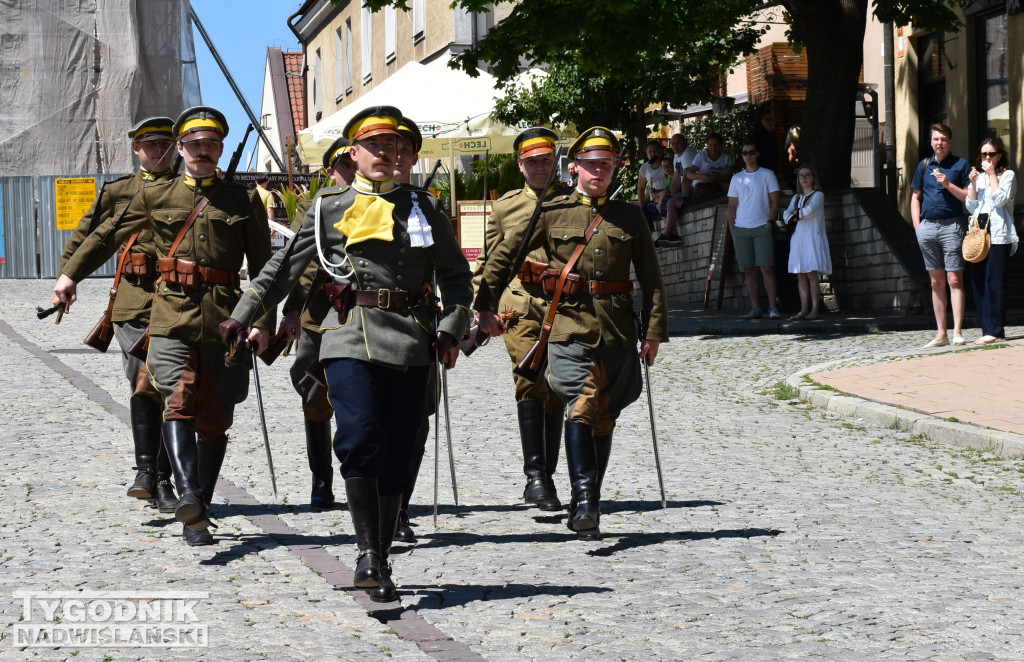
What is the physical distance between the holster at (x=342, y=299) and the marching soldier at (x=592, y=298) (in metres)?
1.12

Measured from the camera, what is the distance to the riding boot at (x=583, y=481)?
6895 mm

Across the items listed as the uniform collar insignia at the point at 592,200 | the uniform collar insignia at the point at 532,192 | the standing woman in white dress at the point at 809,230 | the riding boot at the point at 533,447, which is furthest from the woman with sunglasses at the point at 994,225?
the uniform collar insignia at the point at 592,200

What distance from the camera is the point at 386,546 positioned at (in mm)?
5895

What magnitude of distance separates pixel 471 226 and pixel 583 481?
45.1 feet

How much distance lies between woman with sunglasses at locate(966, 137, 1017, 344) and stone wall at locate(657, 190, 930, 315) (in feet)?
11.2

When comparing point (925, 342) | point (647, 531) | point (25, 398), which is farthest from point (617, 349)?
point (925, 342)

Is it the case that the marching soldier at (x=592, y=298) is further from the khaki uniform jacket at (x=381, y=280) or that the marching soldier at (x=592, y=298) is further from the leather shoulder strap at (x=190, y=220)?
the leather shoulder strap at (x=190, y=220)

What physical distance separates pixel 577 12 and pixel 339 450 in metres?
12.4

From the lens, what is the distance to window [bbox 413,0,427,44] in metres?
35.5

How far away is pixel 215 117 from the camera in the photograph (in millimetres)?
7289

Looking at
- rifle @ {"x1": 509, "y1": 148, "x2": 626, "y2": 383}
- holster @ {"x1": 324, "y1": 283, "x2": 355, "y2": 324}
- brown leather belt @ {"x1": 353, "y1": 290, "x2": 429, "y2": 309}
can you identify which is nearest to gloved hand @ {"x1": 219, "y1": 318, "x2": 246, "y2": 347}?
holster @ {"x1": 324, "y1": 283, "x2": 355, "y2": 324}

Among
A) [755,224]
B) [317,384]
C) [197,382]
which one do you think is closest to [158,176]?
[197,382]

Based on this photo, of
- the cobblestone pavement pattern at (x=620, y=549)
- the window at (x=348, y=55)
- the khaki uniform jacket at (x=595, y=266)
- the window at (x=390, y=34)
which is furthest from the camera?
the window at (x=348, y=55)

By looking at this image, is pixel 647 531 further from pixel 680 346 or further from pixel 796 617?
pixel 680 346
